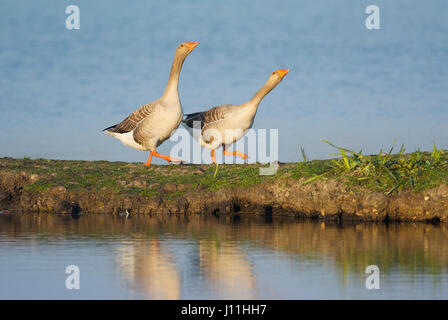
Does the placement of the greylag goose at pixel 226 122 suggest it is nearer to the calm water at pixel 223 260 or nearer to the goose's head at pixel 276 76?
the goose's head at pixel 276 76

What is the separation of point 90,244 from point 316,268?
4268 mm

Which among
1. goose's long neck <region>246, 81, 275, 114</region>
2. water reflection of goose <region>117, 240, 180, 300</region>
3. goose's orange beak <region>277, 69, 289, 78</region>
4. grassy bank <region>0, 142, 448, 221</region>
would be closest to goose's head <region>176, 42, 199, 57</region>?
goose's long neck <region>246, 81, 275, 114</region>

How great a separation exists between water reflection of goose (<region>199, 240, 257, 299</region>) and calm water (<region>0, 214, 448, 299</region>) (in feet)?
0.04

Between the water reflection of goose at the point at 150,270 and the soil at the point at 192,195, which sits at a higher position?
the soil at the point at 192,195

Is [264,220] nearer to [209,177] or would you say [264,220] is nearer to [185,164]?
[209,177]

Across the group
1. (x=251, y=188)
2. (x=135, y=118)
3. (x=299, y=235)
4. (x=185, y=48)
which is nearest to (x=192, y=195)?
(x=251, y=188)

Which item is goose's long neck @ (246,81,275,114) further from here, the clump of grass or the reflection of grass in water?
the reflection of grass in water

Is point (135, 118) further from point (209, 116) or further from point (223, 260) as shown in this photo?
point (223, 260)

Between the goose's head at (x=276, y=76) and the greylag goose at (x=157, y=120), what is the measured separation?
9.07 feet

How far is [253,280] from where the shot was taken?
7.07 metres

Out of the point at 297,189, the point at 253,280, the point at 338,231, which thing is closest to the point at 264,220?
the point at 297,189

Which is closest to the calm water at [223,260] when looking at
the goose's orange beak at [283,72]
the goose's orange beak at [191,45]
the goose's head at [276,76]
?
the goose's head at [276,76]

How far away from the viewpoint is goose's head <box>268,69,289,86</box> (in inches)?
796

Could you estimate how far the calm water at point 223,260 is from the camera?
6609 mm
